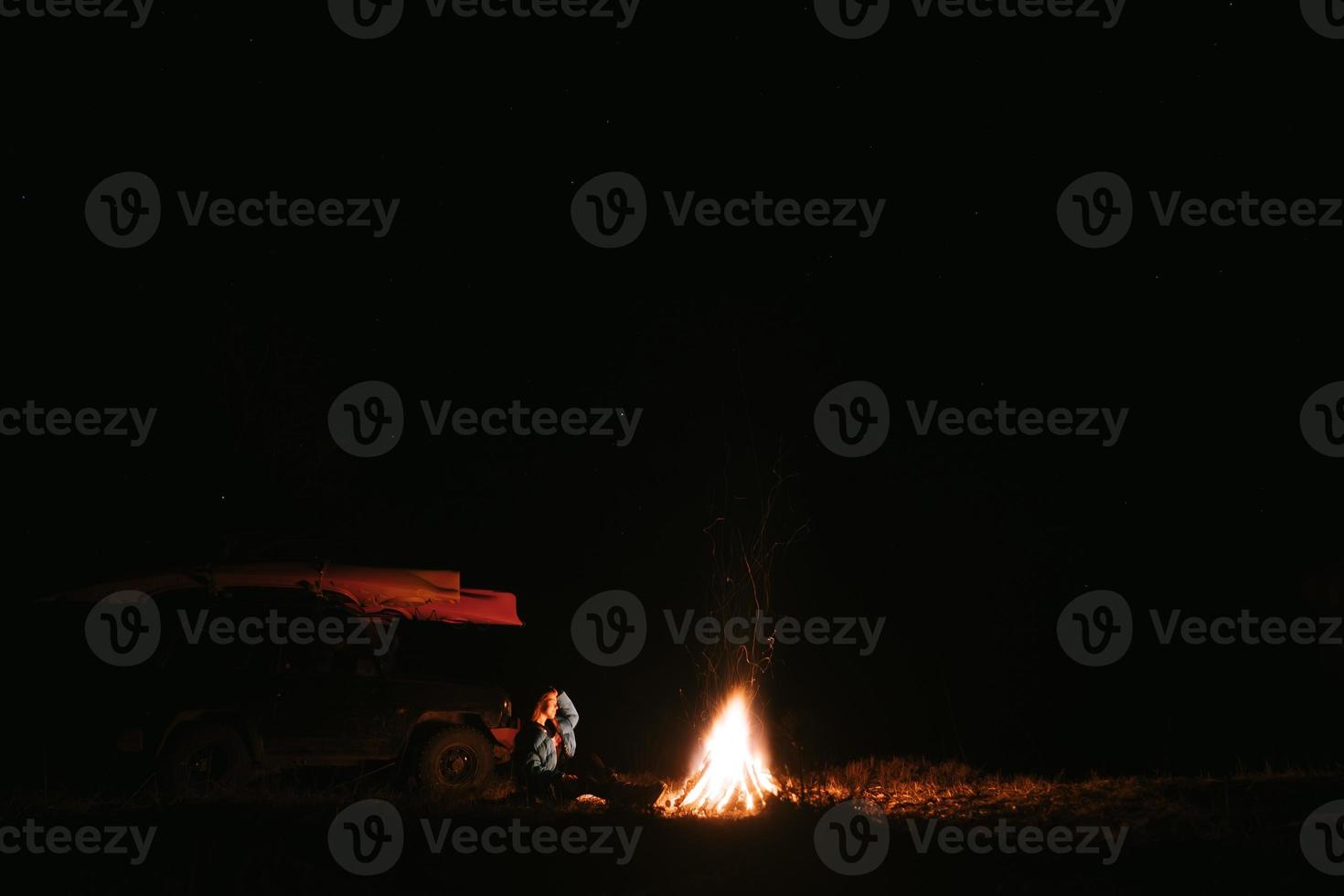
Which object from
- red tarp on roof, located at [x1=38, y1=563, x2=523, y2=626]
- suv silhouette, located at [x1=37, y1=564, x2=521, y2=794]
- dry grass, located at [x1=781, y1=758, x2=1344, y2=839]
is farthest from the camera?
red tarp on roof, located at [x1=38, y1=563, x2=523, y2=626]

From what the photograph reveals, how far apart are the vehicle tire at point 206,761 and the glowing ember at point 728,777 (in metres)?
3.74

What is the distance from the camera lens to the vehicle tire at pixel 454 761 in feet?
35.6

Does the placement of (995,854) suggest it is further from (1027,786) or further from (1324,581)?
(1324,581)

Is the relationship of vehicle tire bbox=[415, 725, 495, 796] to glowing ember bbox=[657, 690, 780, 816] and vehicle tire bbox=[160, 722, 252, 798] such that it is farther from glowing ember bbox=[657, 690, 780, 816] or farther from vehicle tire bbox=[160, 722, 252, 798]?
glowing ember bbox=[657, 690, 780, 816]

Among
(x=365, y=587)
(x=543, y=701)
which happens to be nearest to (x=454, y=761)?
(x=543, y=701)

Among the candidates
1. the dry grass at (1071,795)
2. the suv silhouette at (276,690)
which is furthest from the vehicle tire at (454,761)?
the dry grass at (1071,795)

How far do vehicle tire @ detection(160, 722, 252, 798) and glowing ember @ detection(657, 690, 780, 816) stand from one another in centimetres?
374

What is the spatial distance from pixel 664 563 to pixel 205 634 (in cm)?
966

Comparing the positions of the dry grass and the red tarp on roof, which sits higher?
the red tarp on roof

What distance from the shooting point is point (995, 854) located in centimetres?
750

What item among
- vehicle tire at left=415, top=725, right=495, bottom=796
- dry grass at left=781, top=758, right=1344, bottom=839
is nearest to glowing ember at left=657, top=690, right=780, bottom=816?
dry grass at left=781, top=758, right=1344, bottom=839

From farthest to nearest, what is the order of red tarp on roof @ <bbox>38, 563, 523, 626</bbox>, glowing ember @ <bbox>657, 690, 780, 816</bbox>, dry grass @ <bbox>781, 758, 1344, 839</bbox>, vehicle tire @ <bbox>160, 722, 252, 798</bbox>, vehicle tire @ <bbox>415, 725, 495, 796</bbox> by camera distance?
red tarp on roof @ <bbox>38, 563, 523, 626</bbox> < vehicle tire @ <bbox>415, 725, 495, 796</bbox> < vehicle tire @ <bbox>160, 722, 252, 798</bbox> < glowing ember @ <bbox>657, 690, 780, 816</bbox> < dry grass @ <bbox>781, 758, 1344, 839</bbox>

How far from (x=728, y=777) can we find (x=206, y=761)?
15.0ft

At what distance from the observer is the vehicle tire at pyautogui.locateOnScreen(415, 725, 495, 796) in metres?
10.8
